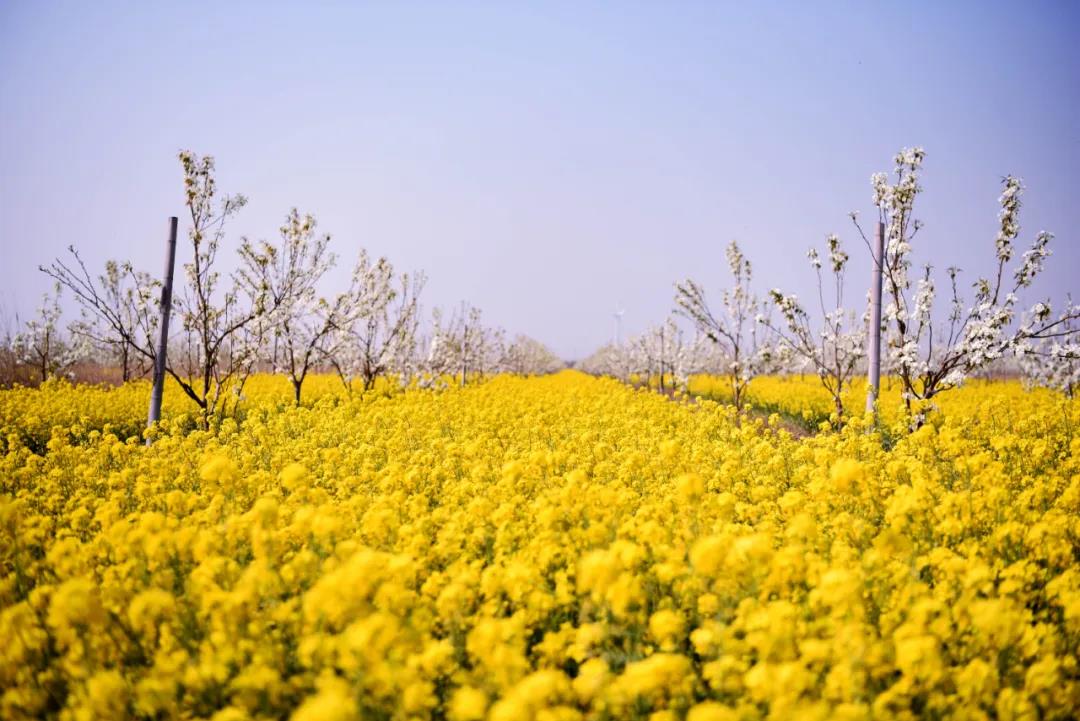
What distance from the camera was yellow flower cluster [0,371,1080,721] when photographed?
7.82ft

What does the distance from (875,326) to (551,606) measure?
29.1 ft

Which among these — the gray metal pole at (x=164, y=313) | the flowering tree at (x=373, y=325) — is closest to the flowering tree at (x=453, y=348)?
the flowering tree at (x=373, y=325)

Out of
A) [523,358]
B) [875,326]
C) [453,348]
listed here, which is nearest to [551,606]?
[875,326]

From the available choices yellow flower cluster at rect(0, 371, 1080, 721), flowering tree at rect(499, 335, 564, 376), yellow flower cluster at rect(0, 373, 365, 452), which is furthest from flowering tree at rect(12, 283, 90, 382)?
flowering tree at rect(499, 335, 564, 376)

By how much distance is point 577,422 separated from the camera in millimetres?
10484

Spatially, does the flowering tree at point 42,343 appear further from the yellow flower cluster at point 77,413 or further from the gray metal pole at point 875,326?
the gray metal pole at point 875,326

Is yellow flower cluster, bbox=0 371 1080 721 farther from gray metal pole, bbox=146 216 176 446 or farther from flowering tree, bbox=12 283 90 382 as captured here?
flowering tree, bbox=12 283 90 382

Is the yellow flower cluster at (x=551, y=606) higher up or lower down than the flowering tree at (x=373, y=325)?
A: lower down

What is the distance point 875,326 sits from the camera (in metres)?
9.74

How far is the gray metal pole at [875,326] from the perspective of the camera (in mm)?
9508

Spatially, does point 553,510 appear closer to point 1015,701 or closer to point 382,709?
point 382,709

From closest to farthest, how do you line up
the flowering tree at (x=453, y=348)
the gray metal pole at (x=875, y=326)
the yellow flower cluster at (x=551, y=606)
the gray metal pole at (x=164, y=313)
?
1. the yellow flower cluster at (x=551, y=606)
2. the gray metal pole at (x=164, y=313)
3. the gray metal pole at (x=875, y=326)
4. the flowering tree at (x=453, y=348)

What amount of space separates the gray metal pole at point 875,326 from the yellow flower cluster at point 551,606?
380 cm

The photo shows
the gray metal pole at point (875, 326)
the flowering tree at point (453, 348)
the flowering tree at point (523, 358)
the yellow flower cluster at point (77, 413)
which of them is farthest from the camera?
the flowering tree at point (523, 358)
